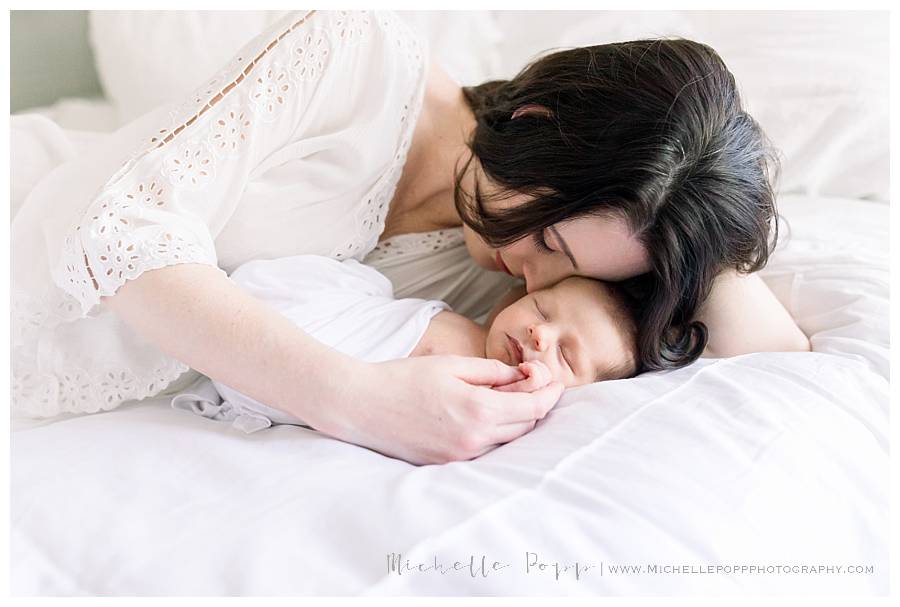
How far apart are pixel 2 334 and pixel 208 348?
0.36 metres

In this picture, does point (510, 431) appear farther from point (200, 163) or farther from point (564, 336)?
point (200, 163)

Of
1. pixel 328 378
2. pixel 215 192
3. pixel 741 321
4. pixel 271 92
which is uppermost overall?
pixel 271 92

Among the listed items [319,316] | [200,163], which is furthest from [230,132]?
[319,316]

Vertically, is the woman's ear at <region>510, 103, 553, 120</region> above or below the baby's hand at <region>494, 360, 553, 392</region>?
above

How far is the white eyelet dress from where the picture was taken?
1028 mm

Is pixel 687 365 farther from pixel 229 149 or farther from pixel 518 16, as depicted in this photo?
pixel 518 16

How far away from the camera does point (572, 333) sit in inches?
44.3

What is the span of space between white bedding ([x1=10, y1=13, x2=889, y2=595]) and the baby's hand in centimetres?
4

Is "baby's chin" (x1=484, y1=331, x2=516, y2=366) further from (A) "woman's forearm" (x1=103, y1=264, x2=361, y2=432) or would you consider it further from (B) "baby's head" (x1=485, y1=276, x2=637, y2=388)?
(A) "woman's forearm" (x1=103, y1=264, x2=361, y2=432)

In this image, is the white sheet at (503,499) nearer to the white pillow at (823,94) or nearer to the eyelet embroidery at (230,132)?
the eyelet embroidery at (230,132)

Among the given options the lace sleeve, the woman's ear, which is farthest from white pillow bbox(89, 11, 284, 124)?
the woman's ear

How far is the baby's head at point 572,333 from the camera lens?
112 cm

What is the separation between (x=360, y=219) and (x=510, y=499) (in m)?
0.62

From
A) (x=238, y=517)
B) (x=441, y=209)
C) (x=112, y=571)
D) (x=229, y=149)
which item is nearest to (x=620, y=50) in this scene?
(x=441, y=209)
